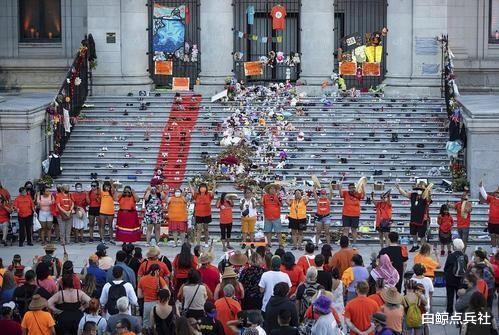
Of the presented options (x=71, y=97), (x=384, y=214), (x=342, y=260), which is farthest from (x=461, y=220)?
(x=71, y=97)

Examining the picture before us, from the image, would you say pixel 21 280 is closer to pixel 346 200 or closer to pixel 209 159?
pixel 346 200

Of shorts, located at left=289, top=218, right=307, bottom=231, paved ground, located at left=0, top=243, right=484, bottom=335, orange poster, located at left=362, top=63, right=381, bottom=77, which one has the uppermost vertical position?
orange poster, located at left=362, top=63, right=381, bottom=77

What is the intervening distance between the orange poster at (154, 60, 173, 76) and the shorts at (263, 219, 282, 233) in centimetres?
1055

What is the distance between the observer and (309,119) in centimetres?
3678

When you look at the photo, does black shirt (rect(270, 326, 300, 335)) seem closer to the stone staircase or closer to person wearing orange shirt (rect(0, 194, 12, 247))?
the stone staircase

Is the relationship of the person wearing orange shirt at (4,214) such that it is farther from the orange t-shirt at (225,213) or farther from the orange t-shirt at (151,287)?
the orange t-shirt at (151,287)

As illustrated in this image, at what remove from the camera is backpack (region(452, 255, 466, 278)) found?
22797 millimetres

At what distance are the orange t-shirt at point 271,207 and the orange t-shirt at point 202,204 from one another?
132 cm

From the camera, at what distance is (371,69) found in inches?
1545

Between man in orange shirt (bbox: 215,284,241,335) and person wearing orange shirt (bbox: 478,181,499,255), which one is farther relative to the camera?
person wearing orange shirt (bbox: 478,181,499,255)

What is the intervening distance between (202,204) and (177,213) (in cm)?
63

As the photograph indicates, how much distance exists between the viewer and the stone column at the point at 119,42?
39.1 metres

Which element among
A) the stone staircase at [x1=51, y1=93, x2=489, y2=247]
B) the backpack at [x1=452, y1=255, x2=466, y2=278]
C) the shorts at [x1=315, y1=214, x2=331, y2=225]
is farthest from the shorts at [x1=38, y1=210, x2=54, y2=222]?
the backpack at [x1=452, y1=255, x2=466, y2=278]

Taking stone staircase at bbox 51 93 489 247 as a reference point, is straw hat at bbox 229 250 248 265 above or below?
below
